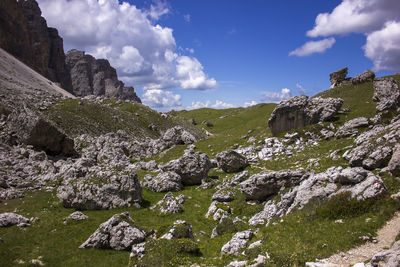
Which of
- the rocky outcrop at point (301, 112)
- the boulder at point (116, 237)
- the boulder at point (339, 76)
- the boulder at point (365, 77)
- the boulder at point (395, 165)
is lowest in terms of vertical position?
the boulder at point (116, 237)

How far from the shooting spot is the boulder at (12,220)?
2383 centimetres

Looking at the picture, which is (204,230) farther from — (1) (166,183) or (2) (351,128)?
(2) (351,128)

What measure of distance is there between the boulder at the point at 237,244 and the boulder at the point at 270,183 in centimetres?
904

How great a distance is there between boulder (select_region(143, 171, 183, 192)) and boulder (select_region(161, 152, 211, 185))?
1.20 meters

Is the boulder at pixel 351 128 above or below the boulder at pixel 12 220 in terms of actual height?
above

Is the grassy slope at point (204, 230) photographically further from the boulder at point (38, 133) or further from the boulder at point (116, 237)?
the boulder at point (38, 133)

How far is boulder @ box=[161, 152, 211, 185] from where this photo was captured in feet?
134

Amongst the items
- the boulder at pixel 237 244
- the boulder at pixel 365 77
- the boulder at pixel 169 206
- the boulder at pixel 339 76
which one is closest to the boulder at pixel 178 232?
the boulder at pixel 237 244

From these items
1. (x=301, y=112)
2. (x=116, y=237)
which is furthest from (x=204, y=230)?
(x=301, y=112)

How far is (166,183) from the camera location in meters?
38.6

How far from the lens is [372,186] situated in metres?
16.1

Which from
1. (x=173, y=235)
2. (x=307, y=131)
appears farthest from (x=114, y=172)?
(x=307, y=131)

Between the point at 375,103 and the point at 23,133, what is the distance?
8083cm

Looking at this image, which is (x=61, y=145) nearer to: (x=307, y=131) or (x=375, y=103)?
(x=307, y=131)
